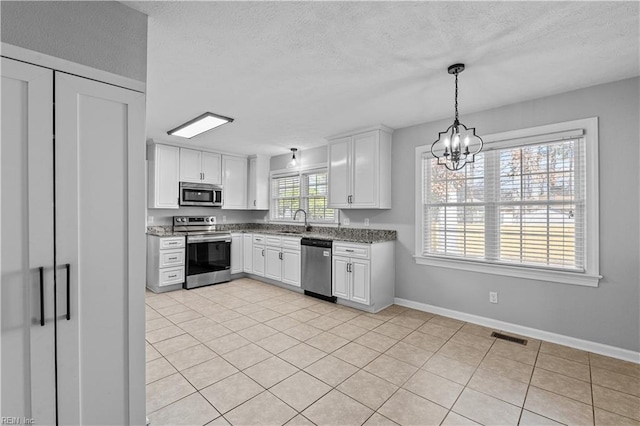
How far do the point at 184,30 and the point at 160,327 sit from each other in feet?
9.82

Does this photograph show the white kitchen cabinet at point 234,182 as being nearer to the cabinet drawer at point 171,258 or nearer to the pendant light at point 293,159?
the pendant light at point 293,159

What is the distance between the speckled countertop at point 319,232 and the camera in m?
4.30

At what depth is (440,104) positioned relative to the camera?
328cm

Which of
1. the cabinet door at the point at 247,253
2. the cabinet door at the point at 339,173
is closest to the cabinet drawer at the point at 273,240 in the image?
the cabinet door at the point at 247,253

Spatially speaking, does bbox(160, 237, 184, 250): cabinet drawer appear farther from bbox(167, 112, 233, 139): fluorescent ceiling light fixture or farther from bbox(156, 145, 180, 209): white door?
bbox(167, 112, 233, 139): fluorescent ceiling light fixture

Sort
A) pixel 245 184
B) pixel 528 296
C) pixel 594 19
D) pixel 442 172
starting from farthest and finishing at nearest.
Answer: pixel 245 184 → pixel 442 172 → pixel 528 296 → pixel 594 19

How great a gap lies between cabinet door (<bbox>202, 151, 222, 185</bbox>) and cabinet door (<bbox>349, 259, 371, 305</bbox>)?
10.6ft

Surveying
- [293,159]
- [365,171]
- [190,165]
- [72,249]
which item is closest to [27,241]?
[72,249]

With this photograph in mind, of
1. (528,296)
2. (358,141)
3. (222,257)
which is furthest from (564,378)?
(222,257)

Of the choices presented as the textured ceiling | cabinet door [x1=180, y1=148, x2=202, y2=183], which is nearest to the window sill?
the textured ceiling

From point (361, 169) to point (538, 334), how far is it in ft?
9.18

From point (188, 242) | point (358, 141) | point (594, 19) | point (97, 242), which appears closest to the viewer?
point (97, 242)

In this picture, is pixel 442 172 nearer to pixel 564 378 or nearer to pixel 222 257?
pixel 564 378

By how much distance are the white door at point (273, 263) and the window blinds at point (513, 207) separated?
7.96 feet
